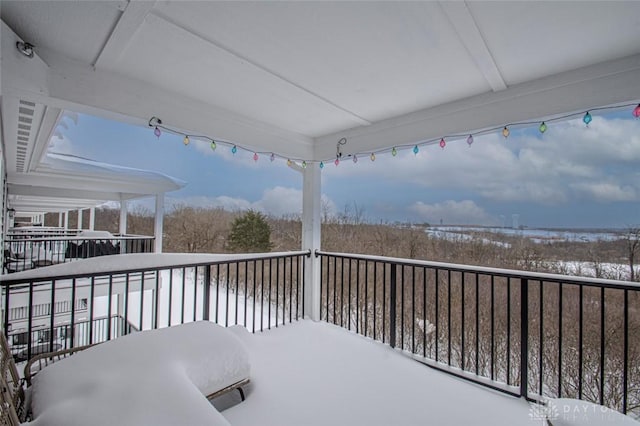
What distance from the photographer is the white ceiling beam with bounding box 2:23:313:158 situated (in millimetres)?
1555

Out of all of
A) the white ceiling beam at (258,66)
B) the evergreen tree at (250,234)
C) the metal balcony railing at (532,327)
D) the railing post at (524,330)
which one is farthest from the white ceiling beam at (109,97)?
the evergreen tree at (250,234)

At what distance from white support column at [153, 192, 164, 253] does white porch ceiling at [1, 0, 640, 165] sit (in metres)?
3.57

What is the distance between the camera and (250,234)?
20.9ft

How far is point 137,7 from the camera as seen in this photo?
1.34m

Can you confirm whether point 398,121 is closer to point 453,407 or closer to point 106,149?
point 453,407

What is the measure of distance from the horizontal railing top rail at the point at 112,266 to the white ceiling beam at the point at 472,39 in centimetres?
255

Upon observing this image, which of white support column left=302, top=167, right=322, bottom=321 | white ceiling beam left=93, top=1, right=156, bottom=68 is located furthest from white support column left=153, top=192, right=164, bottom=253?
white ceiling beam left=93, top=1, right=156, bottom=68

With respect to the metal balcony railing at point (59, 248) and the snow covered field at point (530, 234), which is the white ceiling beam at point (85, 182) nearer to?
the metal balcony railing at point (59, 248)

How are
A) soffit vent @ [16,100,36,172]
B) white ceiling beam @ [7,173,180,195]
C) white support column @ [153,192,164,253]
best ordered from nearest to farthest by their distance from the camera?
soffit vent @ [16,100,36,172] < white ceiling beam @ [7,173,180,195] < white support column @ [153,192,164,253]

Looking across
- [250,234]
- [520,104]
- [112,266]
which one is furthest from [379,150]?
[250,234]

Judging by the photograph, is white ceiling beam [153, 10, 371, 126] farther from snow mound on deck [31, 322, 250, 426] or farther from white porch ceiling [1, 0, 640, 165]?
snow mound on deck [31, 322, 250, 426]

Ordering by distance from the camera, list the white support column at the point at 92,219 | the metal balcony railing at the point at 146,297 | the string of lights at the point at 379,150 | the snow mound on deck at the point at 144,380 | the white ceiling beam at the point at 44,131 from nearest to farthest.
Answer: the snow mound on deck at the point at 144,380
the string of lights at the point at 379,150
the metal balcony railing at the point at 146,297
the white ceiling beam at the point at 44,131
the white support column at the point at 92,219

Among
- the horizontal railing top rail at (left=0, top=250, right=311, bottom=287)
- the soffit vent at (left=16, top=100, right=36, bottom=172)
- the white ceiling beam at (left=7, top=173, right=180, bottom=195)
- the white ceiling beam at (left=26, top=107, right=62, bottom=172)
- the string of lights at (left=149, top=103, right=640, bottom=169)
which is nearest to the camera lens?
the horizontal railing top rail at (left=0, top=250, right=311, bottom=287)

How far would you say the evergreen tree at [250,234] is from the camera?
20.1ft
